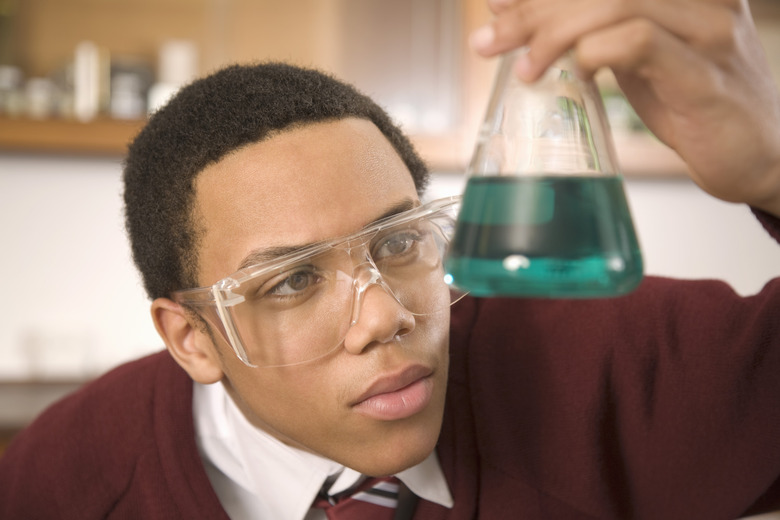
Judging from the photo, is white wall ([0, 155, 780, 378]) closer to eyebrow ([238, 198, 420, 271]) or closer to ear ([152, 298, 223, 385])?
ear ([152, 298, 223, 385])

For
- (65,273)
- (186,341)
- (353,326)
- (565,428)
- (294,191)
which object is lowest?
(65,273)

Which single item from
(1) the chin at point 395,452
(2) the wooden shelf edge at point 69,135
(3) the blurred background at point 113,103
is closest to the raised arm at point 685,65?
(1) the chin at point 395,452

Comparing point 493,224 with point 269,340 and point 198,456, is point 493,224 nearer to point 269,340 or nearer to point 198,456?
point 269,340

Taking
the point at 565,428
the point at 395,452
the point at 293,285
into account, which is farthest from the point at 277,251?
the point at 565,428

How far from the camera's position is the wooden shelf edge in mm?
2295

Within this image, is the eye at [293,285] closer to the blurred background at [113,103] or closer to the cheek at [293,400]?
the cheek at [293,400]

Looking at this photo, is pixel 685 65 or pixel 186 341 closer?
pixel 685 65

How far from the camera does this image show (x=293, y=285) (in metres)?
0.94

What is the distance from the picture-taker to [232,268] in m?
0.98

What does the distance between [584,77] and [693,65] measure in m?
0.10

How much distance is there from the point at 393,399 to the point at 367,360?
0.06 meters

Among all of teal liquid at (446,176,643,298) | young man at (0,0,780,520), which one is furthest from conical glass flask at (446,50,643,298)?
young man at (0,0,780,520)

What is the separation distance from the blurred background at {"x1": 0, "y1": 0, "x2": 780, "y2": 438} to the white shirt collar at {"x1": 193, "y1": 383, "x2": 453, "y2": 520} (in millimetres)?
1328

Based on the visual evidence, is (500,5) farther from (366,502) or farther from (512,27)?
(366,502)
